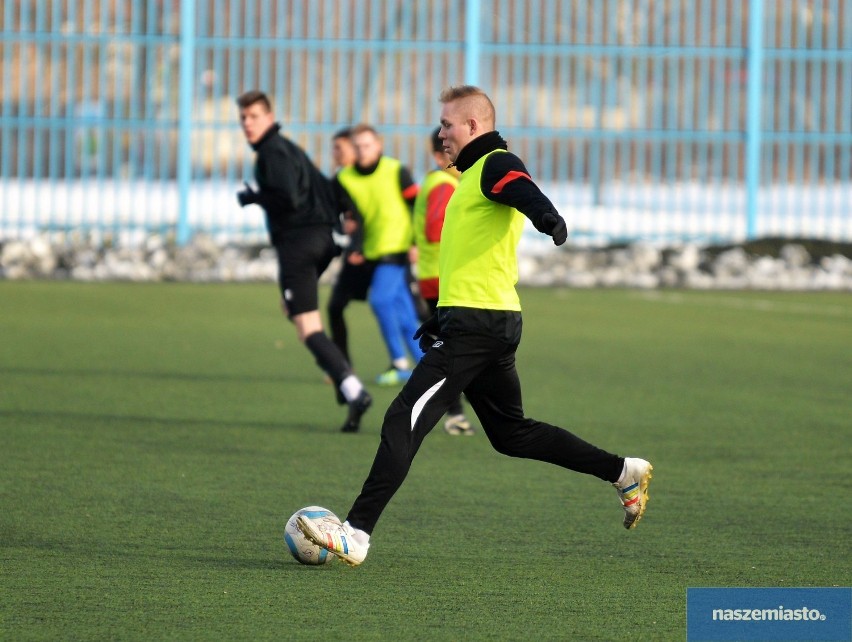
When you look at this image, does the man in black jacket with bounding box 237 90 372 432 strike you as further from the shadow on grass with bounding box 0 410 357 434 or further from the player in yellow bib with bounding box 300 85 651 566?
the player in yellow bib with bounding box 300 85 651 566

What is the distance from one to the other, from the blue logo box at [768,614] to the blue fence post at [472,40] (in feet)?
64.4

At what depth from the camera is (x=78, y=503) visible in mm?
6852

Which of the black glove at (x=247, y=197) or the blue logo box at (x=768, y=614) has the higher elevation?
the black glove at (x=247, y=197)

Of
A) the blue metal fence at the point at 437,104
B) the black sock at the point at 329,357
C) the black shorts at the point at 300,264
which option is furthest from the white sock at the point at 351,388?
the blue metal fence at the point at 437,104

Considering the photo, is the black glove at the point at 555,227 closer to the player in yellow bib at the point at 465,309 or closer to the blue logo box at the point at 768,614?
the player in yellow bib at the point at 465,309

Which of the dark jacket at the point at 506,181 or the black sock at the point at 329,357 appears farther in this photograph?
the black sock at the point at 329,357

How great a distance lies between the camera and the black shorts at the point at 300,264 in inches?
371

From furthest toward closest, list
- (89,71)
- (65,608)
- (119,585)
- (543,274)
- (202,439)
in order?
(89,71)
(543,274)
(202,439)
(119,585)
(65,608)

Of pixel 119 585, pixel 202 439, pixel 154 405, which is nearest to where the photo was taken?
pixel 119 585

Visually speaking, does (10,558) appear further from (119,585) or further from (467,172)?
(467,172)

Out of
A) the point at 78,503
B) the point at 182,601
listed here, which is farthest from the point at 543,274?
the point at 182,601

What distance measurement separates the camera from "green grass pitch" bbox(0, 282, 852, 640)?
5.12 metres

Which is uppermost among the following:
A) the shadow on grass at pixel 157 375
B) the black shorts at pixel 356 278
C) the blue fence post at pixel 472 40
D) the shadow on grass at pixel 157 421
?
the blue fence post at pixel 472 40

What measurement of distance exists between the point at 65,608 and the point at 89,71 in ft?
69.7
